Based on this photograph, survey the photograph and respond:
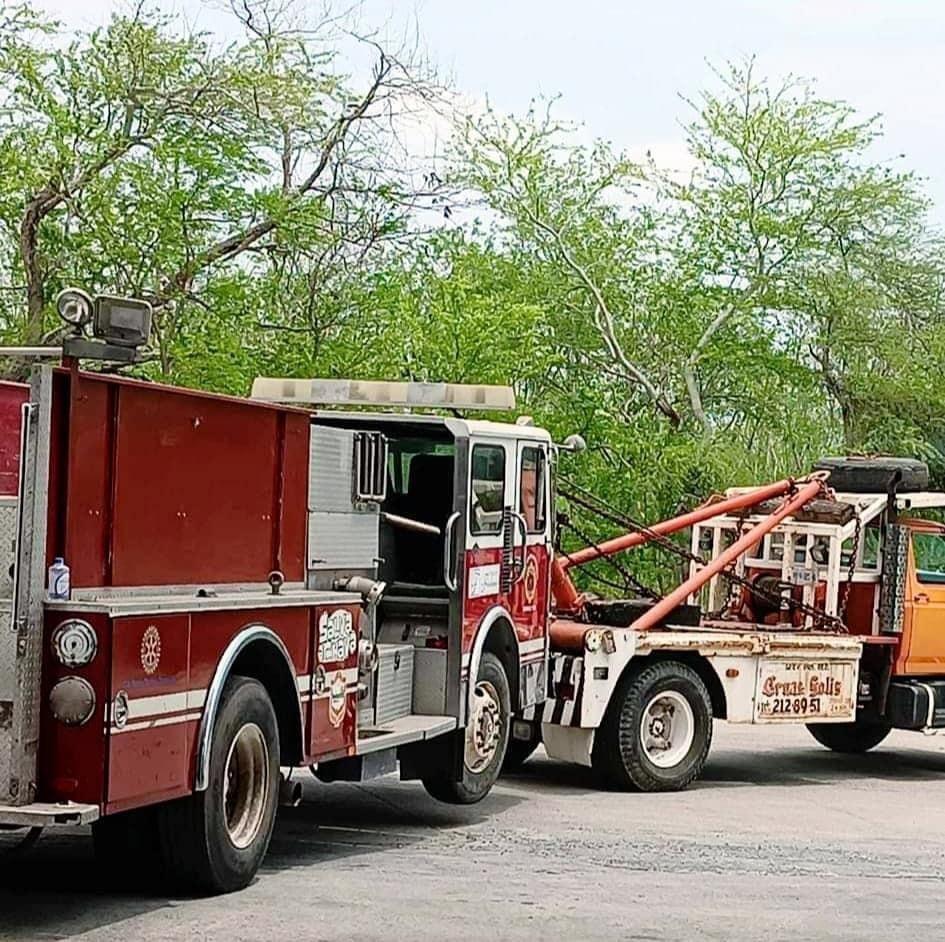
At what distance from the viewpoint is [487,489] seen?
41.3ft

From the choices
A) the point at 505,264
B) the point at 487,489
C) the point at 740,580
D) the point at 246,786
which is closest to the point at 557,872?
the point at 246,786

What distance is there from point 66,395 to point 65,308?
48 centimetres

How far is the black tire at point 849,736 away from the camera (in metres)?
17.4

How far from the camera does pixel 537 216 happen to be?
109ft

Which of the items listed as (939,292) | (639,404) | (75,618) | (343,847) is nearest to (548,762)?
(343,847)

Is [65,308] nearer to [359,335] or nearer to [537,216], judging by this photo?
[359,335]

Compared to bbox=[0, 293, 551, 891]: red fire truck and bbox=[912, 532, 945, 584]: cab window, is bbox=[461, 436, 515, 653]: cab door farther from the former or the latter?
bbox=[912, 532, 945, 584]: cab window

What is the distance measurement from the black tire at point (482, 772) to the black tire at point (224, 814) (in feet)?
9.24

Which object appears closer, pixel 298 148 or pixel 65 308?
pixel 65 308

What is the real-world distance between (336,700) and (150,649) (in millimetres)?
2407

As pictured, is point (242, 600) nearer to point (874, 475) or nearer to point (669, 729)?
point (669, 729)

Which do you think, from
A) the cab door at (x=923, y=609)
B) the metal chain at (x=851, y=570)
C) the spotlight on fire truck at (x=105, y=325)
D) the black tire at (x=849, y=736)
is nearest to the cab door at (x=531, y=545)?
the metal chain at (x=851, y=570)

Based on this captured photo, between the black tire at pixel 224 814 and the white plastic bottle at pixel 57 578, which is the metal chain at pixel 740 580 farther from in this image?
the white plastic bottle at pixel 57 578

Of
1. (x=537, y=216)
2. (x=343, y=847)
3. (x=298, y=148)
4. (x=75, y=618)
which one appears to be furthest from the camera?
(x=537, y=216)
